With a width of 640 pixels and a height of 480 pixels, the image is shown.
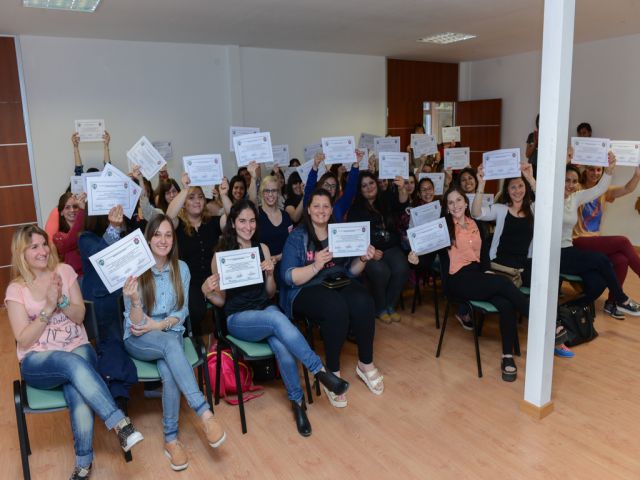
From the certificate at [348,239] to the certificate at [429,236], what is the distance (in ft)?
1.35

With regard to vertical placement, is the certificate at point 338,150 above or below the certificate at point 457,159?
above

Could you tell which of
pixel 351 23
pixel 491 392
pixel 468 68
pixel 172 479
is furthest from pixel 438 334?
pixel 468 68

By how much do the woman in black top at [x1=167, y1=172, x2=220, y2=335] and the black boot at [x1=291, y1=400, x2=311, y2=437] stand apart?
1004 mm

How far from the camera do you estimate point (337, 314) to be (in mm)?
3178

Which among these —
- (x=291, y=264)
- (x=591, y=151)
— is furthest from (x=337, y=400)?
(x=591, y=151)

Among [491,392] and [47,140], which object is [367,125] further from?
[491,392]

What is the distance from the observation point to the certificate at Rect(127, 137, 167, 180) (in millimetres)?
3719

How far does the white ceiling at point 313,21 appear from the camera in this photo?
15.3ft

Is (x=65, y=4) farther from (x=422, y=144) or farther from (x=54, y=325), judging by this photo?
(x=422, y=144)

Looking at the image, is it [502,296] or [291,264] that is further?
[502,296]

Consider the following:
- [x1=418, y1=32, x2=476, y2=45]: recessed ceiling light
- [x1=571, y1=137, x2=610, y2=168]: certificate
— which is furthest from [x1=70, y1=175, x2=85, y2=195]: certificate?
[x1=418, y1=32, x2=476, y2=45]: recessed ceiling light

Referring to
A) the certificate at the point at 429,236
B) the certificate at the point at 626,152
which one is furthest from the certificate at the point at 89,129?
the certificate at the point at 626,152

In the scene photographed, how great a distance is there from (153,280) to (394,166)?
101 inches

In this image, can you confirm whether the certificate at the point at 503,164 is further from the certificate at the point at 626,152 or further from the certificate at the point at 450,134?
the certificate at the point at 450,134
